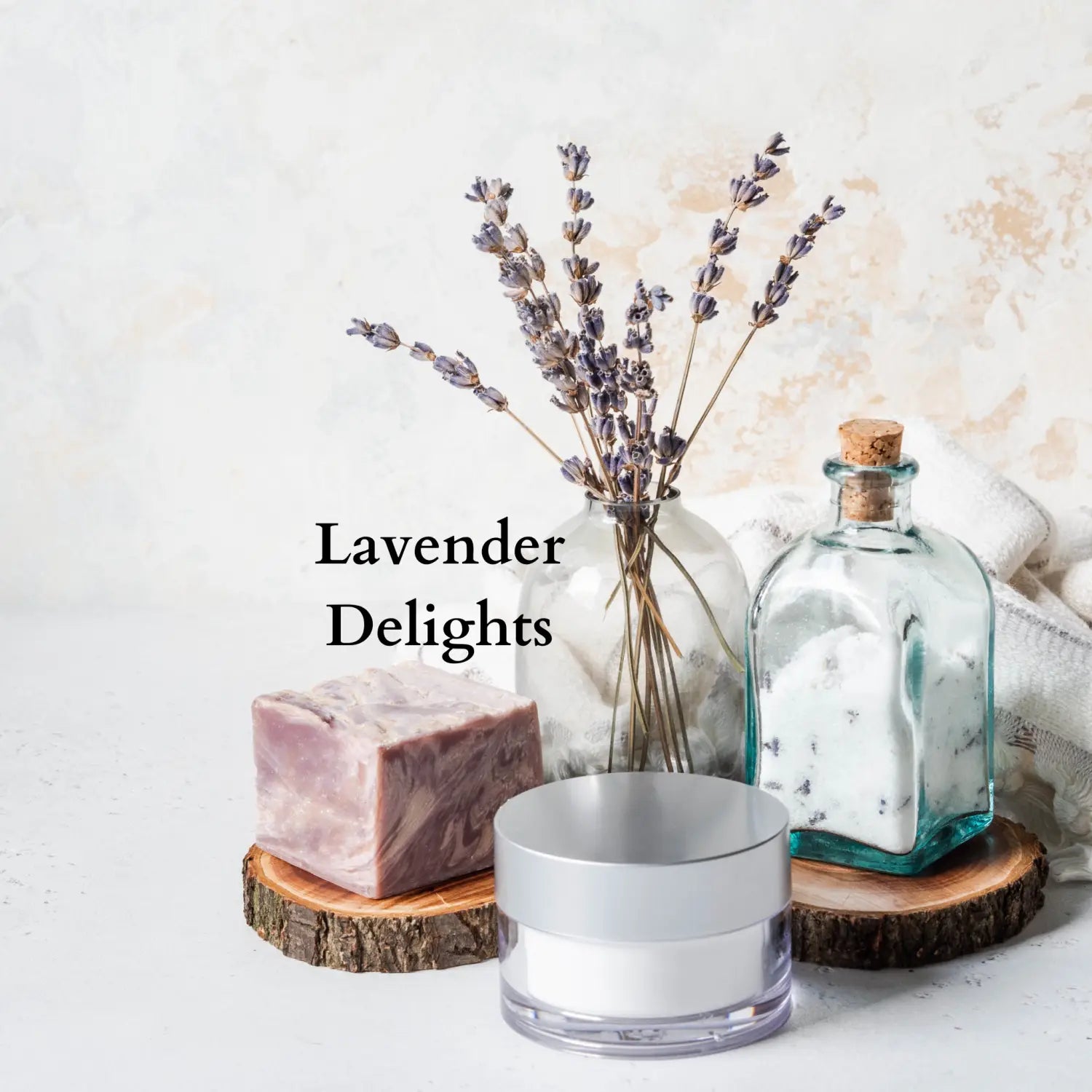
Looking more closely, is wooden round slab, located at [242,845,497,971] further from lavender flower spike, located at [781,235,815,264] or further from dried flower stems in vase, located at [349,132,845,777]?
lavender flower spike, located at [781,235,815,264]

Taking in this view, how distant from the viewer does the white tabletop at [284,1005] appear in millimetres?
789

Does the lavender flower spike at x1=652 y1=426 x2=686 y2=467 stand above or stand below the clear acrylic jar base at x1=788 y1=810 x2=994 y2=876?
above

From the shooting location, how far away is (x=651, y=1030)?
0.79 metres

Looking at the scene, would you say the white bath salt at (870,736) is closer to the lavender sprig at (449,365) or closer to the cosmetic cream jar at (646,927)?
the cosmetic cream jar at (646,927)

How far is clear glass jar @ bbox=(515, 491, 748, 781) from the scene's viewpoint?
0.98 m

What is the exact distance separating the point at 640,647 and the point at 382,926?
0.24 m

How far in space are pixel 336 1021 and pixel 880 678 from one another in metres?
0.38

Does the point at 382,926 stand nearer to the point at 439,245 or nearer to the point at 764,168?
the point at 764,168

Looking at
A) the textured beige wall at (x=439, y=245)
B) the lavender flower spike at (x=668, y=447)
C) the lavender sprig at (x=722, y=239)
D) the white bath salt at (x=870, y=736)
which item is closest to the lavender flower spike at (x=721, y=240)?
the lavender sprig at (x=722, y=239)

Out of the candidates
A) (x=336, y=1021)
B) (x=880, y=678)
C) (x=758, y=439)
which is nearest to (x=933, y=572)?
(x=880, y=678)

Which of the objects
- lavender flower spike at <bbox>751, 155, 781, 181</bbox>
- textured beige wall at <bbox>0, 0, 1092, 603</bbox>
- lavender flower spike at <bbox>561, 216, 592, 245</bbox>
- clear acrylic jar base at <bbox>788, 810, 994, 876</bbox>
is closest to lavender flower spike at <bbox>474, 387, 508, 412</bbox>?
lavender flower spike at <bbox>561, 216, 592, 245</bbox>

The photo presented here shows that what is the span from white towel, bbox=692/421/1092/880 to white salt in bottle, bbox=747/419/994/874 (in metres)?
0.11

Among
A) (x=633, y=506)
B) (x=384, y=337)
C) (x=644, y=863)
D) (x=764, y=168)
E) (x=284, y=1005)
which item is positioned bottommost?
(x=284, y=1005)

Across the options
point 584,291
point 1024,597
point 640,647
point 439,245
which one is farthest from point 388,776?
point 439,245
